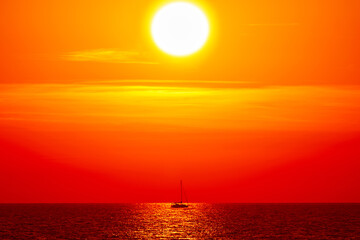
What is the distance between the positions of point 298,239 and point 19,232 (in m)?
55.1

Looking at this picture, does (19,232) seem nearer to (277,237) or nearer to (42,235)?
(42,235)

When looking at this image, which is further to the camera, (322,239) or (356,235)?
(356,235)

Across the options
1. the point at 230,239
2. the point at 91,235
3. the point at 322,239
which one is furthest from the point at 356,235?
the point at 91,235

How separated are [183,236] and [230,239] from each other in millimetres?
11419

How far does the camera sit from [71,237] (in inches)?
5162

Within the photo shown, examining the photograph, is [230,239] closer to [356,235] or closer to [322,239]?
[322,239]

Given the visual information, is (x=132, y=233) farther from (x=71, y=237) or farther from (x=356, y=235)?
(x=356, y=235)

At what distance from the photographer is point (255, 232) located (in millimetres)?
148125

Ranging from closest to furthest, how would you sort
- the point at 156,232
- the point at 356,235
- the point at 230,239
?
1. the point at 230,239
2. the point at 356,235
3. the point at 156,232

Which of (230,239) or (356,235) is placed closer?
(230,239)

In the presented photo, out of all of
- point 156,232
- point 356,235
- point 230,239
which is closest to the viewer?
point 230,239

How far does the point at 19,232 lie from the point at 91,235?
17002 mm

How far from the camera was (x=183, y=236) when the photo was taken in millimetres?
136750

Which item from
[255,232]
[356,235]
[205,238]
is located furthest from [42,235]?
[356,235]
